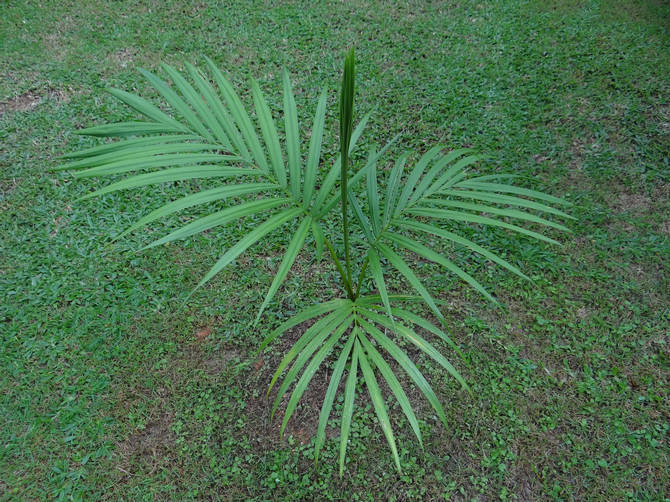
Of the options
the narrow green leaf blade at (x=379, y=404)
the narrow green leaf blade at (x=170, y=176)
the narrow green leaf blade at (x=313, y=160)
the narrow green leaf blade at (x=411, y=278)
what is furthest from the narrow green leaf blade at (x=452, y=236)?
the narrow green leaf blade at (x=170, y=176)

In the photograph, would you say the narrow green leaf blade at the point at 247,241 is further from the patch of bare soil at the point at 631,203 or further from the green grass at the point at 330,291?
the patch of bare soil at the point at 631,203

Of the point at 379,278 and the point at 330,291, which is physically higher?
the point at 379,278

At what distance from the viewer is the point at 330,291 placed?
227cm

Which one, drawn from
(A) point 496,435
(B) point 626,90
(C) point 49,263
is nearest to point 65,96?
(C) point 49,263

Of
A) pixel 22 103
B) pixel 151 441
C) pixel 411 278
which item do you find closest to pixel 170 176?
pixel 411 278

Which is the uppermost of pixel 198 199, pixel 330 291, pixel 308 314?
pixel 198 199

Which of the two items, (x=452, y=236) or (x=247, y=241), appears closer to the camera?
(x=247, y=241)

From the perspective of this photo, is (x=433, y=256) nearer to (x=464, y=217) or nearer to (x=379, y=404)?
(x=464, y=217)

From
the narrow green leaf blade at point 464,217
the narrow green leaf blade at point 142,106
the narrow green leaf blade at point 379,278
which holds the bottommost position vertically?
the narrow green leaf blade at point 379,278

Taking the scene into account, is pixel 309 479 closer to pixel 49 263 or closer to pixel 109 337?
pixel 109 337

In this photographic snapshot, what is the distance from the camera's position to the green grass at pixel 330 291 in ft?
5.74

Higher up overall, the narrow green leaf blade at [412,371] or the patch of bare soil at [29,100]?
the patch of bare soil at [29,100]

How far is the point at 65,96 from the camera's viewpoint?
3.29 m

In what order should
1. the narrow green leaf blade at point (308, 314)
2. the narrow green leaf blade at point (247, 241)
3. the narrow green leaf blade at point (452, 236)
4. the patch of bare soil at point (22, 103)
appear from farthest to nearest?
the patch of bare soil at point (22, 103) < the narrow green leaf blade at point (308, 314) < the narrow green leaf blade at point (452, 236) < the narrow green leaf blade at point (247, 241)
